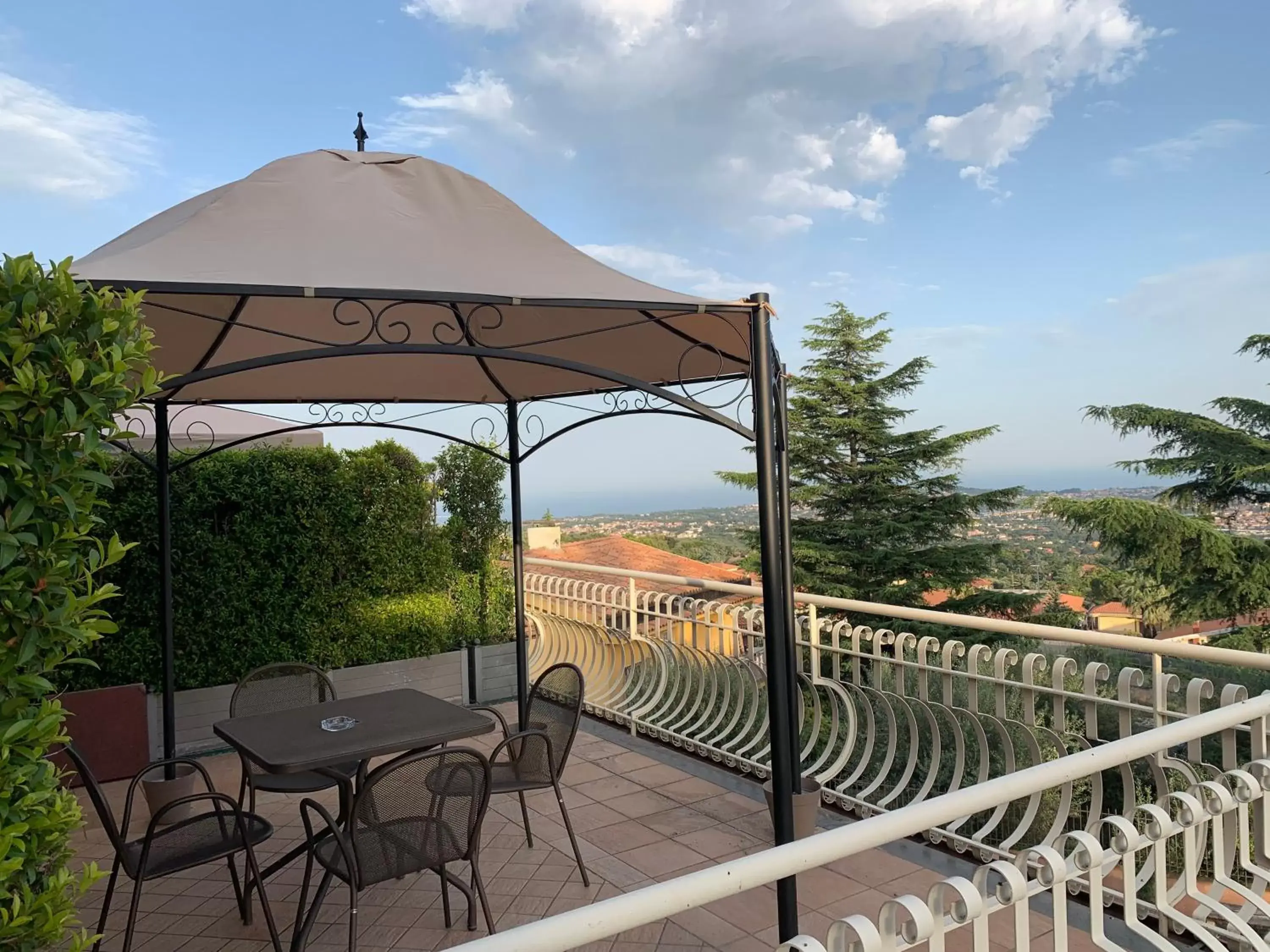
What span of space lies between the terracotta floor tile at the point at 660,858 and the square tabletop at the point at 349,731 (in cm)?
98

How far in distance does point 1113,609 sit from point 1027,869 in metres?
36.7

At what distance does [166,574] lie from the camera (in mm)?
4746

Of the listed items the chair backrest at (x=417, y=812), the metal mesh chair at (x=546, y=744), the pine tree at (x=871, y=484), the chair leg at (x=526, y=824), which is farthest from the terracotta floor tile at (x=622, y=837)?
the pine tree at (x=871, y=484)

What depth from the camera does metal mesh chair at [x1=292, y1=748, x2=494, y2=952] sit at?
9.20 feet

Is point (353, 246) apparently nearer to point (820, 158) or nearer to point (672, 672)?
point (672, 672)

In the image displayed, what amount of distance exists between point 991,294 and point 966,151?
15.5 ft

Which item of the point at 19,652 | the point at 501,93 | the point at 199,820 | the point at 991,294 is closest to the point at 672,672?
the point at 199,820

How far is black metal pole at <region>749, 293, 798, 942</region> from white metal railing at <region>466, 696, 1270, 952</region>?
104 cm

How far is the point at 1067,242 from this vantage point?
2309 centimetres

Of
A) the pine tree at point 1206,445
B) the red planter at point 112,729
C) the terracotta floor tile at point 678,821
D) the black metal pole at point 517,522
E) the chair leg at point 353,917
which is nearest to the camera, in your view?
the chair leg at point 353,917

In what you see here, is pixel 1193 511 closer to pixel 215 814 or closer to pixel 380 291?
pixel 380 291

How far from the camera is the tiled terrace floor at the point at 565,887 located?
319cm

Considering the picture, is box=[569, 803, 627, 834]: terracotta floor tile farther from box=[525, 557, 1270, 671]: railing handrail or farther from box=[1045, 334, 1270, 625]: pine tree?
box=[1045, 334, 1270, 625]: pine tree

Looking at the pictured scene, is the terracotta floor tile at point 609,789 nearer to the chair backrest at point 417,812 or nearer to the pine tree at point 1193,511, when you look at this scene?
the chair backrest at point 417,812
